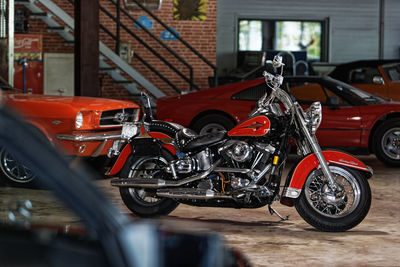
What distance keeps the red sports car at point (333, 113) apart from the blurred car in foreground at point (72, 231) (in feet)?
26.9

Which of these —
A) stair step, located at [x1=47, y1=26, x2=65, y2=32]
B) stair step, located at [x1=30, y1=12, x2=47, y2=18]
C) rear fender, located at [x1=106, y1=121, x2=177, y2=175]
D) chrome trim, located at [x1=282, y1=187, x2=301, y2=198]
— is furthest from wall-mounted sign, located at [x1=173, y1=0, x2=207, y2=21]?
chrome trim, located at [x1=282, y1=187, x2=301, y2=198]

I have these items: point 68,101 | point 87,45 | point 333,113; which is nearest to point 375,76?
point 333,113

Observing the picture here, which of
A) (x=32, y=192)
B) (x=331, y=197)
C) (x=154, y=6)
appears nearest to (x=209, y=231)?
(x=32, y=192)

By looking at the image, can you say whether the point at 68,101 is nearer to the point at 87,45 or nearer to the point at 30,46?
the point at 87,45

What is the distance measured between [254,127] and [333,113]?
15.1ft

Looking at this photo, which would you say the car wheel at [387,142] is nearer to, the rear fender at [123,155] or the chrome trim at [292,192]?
the chrome trim at [292,192]

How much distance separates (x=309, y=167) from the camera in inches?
221

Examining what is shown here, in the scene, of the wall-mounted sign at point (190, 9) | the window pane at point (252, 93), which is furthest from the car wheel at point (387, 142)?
the wall-mounted sign at point (190, 9)

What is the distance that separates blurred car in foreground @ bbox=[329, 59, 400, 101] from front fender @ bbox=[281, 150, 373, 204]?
265 inches

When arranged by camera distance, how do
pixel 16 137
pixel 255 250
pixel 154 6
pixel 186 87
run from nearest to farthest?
pixel 16 137
pixel 255 250
pixel 154 6
pixel 186 87

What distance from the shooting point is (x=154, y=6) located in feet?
49.5

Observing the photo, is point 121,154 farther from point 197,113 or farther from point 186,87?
point 186,87

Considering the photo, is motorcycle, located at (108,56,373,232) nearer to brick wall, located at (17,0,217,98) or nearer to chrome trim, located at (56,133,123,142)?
chrome trim, located at (56,133,123,142)

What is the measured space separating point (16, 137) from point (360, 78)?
11.5m
